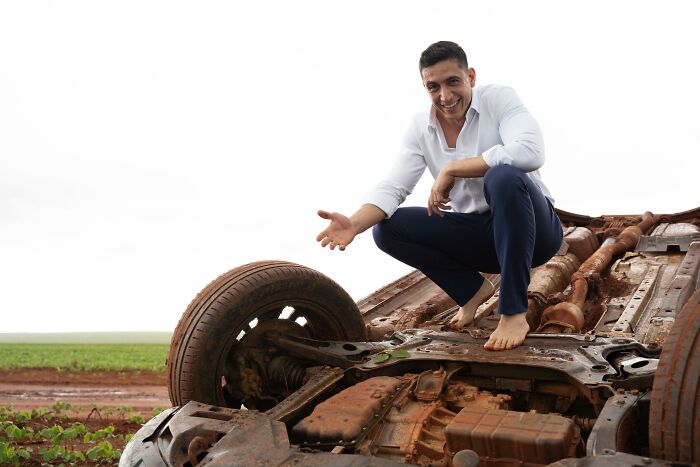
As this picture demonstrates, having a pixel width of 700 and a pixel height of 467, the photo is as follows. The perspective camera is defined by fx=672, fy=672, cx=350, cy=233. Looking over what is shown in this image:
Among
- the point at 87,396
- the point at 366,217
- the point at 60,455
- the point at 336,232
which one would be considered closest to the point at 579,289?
the point at 366,217

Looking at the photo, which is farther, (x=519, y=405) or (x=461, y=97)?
(x=461, y=97)

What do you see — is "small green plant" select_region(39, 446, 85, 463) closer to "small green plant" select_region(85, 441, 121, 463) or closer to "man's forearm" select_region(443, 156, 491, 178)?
"small green plant" select_region(85, 441, 121, 463)

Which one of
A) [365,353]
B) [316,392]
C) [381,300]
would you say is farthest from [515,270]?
[381,300]

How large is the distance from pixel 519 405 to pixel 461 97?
5.55ft

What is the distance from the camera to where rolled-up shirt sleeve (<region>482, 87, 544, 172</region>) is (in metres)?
3.41

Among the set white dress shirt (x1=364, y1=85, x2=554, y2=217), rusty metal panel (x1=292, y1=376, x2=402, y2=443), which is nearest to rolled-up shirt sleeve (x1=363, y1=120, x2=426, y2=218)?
white dress shirt (x1=364, y1=85, x2=554, y2=217)

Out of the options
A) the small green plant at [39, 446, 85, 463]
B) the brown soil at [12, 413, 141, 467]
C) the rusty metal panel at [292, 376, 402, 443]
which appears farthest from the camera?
the brown soil at [12, 413, 141, 467]

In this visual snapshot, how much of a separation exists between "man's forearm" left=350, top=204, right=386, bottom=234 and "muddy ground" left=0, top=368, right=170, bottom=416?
842 centimetres

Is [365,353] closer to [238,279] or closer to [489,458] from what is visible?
[238,279]

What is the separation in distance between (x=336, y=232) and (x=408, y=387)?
107 centimetres

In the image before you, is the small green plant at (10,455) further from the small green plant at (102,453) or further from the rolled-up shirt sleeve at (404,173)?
the rolled-up shirt sleeve at (404,173)

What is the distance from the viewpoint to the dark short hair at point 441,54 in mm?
3609

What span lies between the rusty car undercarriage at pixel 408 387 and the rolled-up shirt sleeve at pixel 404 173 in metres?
0.70

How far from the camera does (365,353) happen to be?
3.43m
